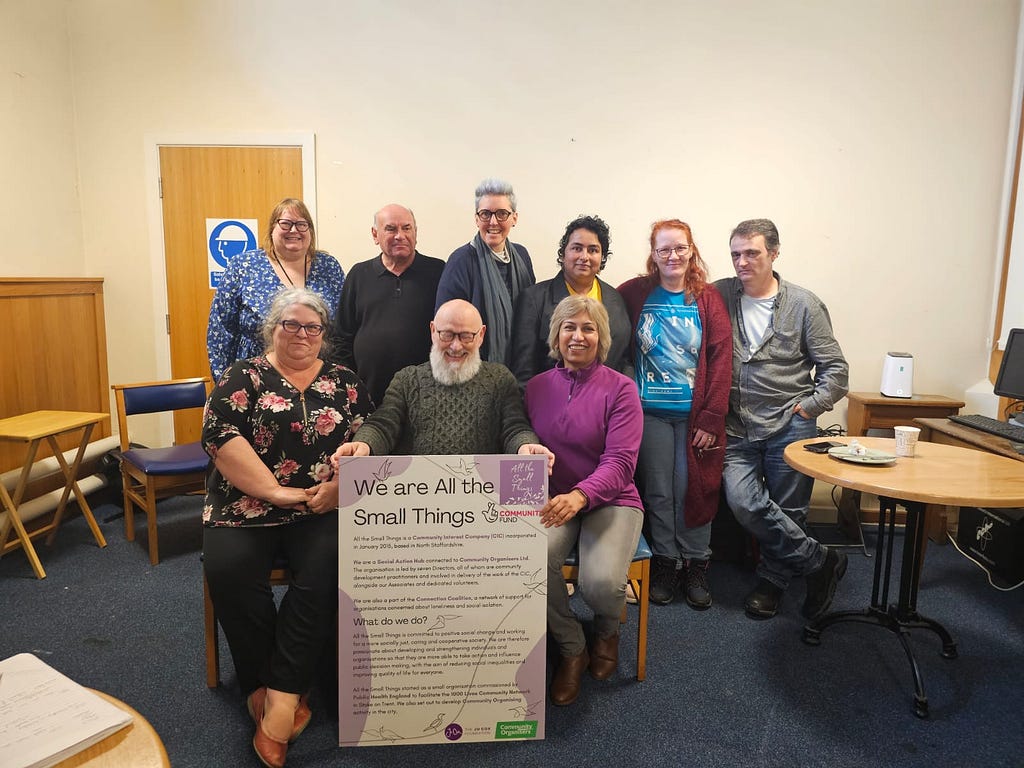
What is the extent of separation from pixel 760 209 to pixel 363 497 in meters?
2.96

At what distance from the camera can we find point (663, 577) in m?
2.83

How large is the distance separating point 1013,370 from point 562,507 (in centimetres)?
266

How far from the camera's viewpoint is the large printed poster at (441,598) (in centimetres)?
178

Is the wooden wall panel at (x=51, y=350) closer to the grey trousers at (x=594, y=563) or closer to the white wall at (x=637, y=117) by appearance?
the white wall at (x=637, y=117)

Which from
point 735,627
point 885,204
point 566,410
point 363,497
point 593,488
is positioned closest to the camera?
point 363,497

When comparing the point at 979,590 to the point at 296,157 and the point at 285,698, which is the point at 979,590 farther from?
the point at 296,157

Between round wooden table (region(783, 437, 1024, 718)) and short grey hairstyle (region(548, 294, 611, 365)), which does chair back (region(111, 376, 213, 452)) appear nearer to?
short grey hairstyle (region(548, 294, 611, 365))

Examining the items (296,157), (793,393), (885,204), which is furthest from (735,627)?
(296,157)

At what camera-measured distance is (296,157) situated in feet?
12.3

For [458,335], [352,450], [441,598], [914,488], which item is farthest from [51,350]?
[914,488]

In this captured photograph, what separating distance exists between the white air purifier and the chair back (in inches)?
148

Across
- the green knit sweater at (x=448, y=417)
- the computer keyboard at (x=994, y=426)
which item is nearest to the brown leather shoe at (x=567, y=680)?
the green knit sweater at (x=448, y=417)

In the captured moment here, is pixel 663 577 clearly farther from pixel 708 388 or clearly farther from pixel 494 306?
pixel 494 306

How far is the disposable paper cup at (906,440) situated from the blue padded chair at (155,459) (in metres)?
2.79
